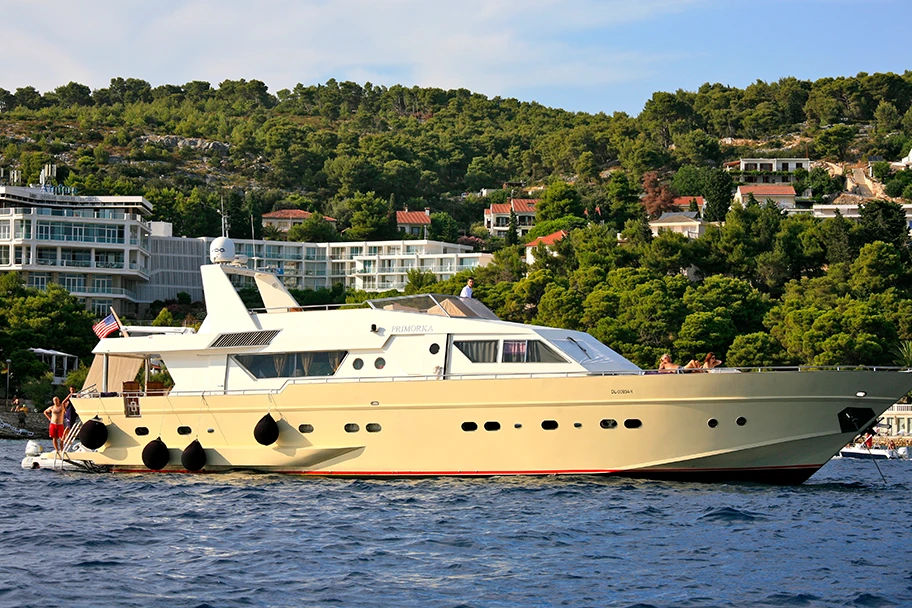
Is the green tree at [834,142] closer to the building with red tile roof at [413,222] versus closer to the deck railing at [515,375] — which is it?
the building with red tile roof at [413,222]

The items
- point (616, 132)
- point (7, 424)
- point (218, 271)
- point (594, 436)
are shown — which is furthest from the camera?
point (616, 132)

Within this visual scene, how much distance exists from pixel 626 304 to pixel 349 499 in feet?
140

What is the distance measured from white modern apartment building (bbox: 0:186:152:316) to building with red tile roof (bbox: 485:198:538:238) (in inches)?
1579

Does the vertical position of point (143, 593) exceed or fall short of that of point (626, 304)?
it falls short

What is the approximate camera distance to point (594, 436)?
71.8ft

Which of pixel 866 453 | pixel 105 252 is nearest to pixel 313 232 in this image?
pixel 105 252

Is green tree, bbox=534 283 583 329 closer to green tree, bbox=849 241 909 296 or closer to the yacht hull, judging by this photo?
green tree, bbox=849 241 909 296

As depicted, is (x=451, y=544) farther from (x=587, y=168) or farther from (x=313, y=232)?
(x=587, y=168)

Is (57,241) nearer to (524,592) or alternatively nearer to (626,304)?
(626,304)

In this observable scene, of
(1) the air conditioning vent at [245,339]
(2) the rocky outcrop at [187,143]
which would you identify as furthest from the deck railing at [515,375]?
(2) the rocky outcrop at [187,143]

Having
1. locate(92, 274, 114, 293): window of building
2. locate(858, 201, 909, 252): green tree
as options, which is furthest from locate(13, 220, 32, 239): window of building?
locate(858, 201, 909, 252): green tree

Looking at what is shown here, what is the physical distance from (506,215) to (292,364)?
9299 centimetres

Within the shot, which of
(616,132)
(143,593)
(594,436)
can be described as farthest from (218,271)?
(616,132)

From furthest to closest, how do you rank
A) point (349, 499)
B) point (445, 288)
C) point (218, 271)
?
point (445, 288)
point (218, 271)
point (349, 499)
